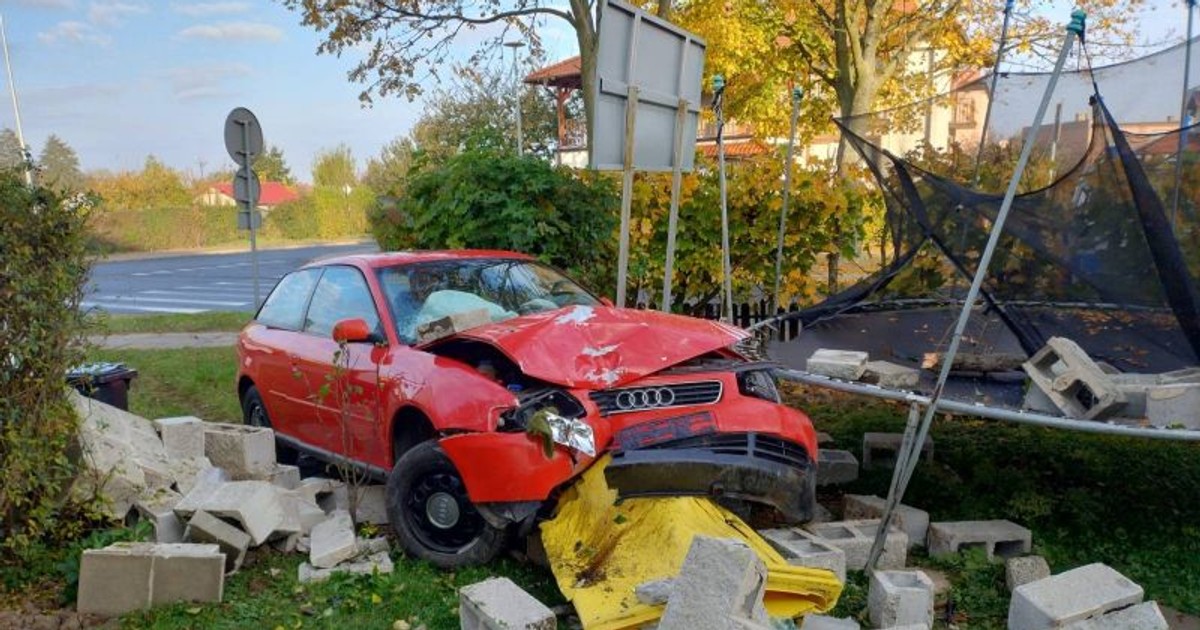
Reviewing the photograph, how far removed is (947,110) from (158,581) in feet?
21.7

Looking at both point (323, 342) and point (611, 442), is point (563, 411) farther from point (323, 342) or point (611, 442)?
point (323, 342)

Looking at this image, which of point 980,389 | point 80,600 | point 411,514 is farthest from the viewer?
point 980,389

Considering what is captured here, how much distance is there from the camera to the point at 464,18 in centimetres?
1372

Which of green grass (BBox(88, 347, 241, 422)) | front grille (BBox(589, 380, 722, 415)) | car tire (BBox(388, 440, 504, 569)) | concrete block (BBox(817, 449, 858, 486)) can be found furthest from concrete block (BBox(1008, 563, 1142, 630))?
green grass (BBox(88, 347, 241, 422))

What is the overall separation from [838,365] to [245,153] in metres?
8.77

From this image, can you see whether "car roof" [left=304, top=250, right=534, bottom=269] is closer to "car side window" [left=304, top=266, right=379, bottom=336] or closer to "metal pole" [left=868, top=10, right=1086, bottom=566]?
"car side window" [left=304, top=266, right=379, bottom=336]

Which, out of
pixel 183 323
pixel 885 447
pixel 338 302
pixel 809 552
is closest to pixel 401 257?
pixel 338 302

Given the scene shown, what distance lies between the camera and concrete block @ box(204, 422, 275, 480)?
6.01 metres

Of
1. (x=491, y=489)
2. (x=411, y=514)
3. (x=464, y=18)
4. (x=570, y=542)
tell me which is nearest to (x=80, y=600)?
(x=411, y=514)

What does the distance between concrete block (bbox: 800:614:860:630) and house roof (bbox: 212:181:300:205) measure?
176 ft

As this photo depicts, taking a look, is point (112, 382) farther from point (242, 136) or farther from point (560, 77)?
point (560, 77)

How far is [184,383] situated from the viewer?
10.5 m

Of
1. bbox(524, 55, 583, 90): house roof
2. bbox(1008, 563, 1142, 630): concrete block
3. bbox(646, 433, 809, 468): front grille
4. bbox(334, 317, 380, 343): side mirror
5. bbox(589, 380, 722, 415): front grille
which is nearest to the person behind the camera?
bbox(1008, 563, 1142, 630): concrete block

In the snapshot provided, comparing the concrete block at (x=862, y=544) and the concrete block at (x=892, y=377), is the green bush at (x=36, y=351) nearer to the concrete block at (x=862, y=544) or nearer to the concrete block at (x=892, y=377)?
the concrete block at (x=862, y=544)
